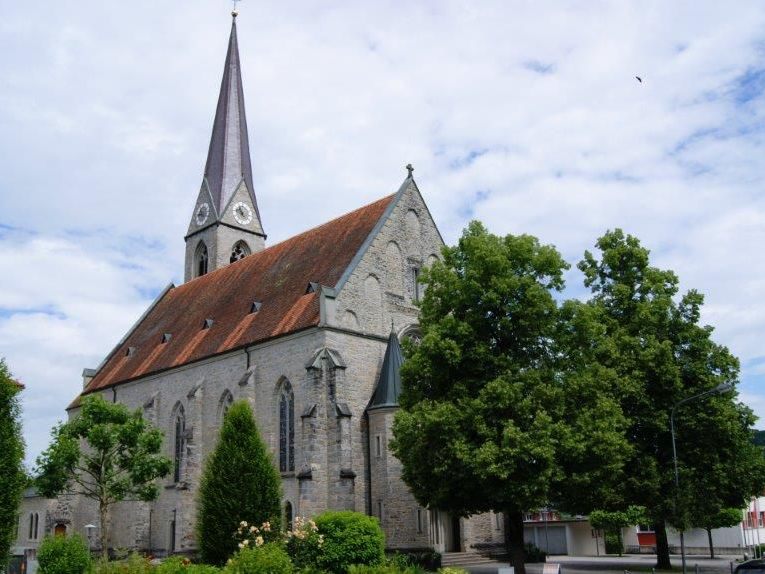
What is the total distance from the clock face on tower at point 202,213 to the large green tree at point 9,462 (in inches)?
1154

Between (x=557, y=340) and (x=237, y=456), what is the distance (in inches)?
420

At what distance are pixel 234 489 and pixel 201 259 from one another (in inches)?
1147

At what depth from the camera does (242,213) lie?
2008 inches

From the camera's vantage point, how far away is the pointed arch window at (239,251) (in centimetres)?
5009

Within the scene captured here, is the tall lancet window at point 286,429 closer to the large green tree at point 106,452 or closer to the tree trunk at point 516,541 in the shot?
the large green tree at point 106,452

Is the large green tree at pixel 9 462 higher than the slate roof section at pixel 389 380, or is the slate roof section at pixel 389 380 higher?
the slate roof section at pixel 389 380

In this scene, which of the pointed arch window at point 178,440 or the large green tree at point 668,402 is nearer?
the large green tree at point 668,402

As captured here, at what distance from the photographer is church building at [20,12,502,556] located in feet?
92.4

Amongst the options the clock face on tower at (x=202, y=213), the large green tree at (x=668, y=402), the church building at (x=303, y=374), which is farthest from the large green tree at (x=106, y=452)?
the clock face on tower at (x=202, y=213)

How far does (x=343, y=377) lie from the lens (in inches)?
1136

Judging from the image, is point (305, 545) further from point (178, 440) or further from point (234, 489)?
point (178, 440)

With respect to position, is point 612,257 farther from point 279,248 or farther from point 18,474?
point 18,474

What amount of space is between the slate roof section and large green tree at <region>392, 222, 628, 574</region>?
3925mm

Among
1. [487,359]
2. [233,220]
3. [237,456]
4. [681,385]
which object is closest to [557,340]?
[487,359]
